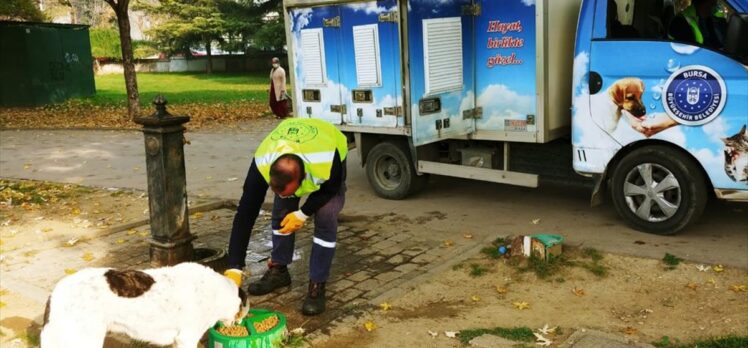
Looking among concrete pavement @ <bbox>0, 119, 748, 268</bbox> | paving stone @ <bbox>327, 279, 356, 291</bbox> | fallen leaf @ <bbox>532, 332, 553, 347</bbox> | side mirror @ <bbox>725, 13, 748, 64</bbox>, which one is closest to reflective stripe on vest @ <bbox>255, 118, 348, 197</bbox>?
paving stone @ <bbox>327, 279, 356, 291</bbox>

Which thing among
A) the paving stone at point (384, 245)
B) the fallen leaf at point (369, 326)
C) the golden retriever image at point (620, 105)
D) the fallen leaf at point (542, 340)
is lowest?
the fallen leaf at point (542, 340)

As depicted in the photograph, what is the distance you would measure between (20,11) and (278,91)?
469 inches

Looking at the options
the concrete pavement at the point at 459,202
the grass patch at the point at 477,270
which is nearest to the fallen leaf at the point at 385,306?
the grass patch at the point at 477,270

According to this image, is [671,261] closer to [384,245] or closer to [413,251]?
[413,251]

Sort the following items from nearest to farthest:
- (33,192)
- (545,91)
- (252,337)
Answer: (252,337)
(545,91)
(33,192)

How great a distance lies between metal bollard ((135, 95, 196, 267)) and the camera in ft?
15.4

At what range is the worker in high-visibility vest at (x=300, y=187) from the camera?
381 cm

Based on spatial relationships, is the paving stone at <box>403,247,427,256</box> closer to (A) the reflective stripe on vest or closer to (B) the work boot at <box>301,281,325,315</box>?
(B) the work boot at <box>301,281,325,315</box>

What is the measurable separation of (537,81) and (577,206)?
5.24 ft

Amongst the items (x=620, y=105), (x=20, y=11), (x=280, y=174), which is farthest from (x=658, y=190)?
(x=20, y=11)

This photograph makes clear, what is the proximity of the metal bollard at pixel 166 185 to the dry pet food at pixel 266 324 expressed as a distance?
4.85ft

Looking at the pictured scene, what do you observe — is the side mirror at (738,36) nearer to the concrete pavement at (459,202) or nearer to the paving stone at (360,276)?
the concrete pavement at (459,202)

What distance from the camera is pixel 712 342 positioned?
377 cm

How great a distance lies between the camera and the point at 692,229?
6.08 metres
